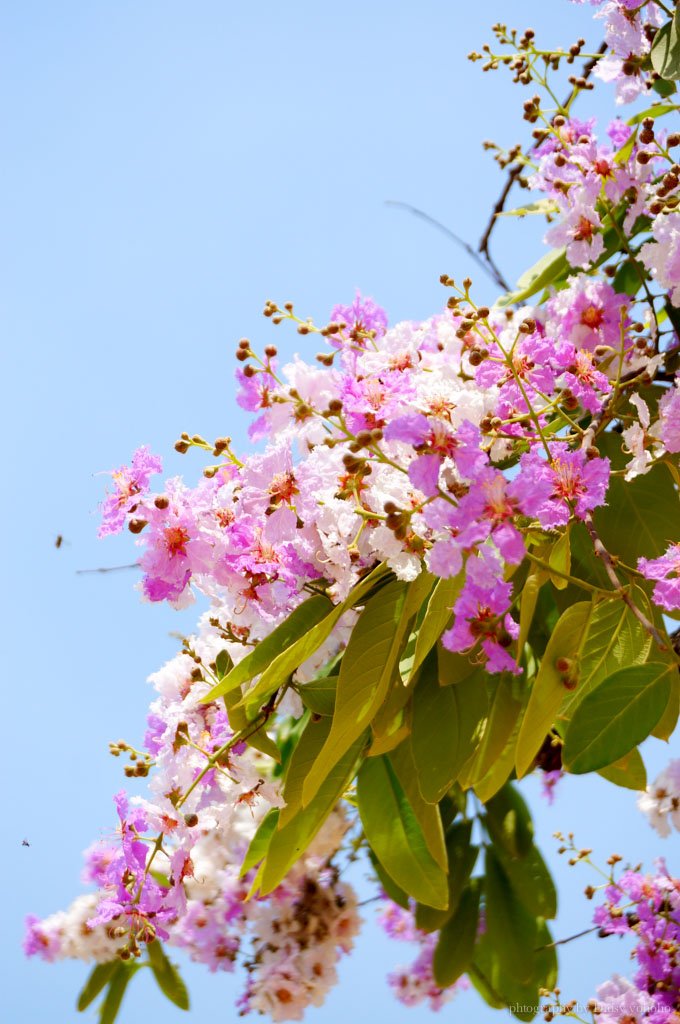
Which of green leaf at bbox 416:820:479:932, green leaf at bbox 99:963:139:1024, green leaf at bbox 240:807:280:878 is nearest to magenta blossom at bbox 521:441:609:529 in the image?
green leaf at bbox 240:807:280:878

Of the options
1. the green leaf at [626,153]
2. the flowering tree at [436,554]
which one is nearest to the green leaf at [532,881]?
the flowering tree at [436,554]

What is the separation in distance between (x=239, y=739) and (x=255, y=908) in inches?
42.4

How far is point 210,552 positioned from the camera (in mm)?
1007

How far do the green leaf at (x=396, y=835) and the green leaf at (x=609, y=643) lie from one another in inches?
10.8

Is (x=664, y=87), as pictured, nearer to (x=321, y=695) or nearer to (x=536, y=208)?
(x=536, y=208)

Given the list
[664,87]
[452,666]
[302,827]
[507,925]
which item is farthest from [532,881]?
[664,87]

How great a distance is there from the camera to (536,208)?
154cm

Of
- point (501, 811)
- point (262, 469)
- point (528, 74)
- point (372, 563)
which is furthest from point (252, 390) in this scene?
point (501, 811)

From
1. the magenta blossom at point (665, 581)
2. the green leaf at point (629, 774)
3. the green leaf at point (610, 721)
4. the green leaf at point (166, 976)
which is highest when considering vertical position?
the green leaf at point (166, 976)

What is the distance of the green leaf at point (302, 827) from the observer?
3.28 feet

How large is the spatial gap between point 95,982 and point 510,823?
886 millimetres

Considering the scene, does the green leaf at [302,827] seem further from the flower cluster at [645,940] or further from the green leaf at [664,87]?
the green leaf at [664,87]

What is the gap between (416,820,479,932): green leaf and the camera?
4.77ft

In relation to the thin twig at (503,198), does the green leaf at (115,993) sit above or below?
below
